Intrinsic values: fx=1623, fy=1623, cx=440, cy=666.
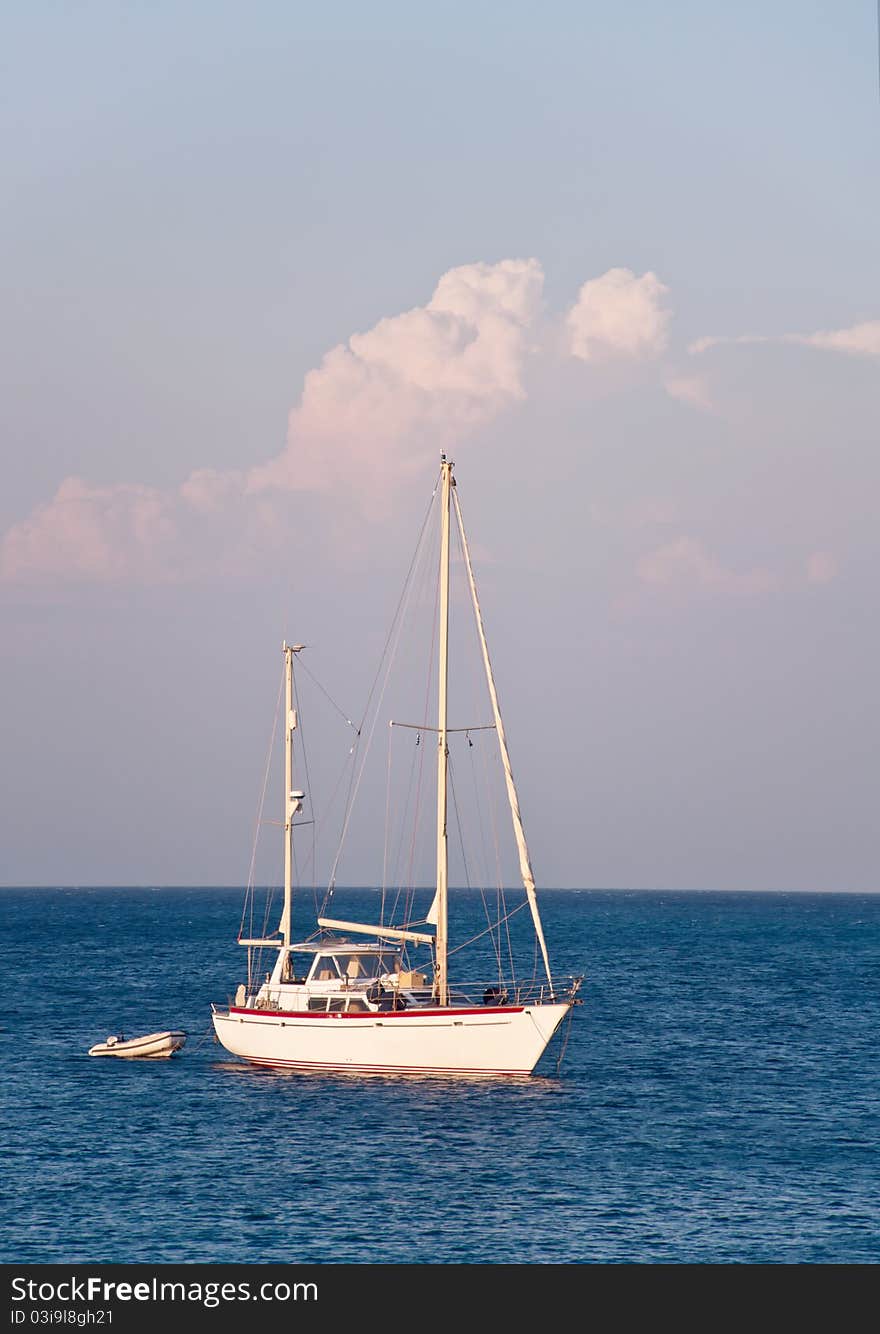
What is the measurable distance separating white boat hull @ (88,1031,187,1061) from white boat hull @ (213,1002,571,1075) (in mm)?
9831

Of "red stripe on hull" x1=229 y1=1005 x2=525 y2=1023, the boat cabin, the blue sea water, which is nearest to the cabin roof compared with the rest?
the boat cabin

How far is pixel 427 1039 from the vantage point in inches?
2312

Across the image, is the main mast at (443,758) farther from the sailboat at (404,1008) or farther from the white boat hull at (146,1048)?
the white boat hull at (146,1048)

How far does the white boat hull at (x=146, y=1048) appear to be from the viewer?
69.9 metres

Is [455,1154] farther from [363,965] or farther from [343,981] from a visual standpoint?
[363,965]

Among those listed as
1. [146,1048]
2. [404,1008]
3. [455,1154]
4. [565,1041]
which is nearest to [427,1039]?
[404,1008]

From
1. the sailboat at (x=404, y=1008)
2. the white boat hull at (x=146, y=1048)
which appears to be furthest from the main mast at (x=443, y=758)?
the white boat hull at (x=146, y=1048)

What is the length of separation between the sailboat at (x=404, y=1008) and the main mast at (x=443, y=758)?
0.13 feet

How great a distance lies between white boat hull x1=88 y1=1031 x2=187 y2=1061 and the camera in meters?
69.9

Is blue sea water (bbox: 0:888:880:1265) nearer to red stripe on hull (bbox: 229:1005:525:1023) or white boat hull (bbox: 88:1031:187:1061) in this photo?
white boat hull (bbox: 88:1031:187:1061)
